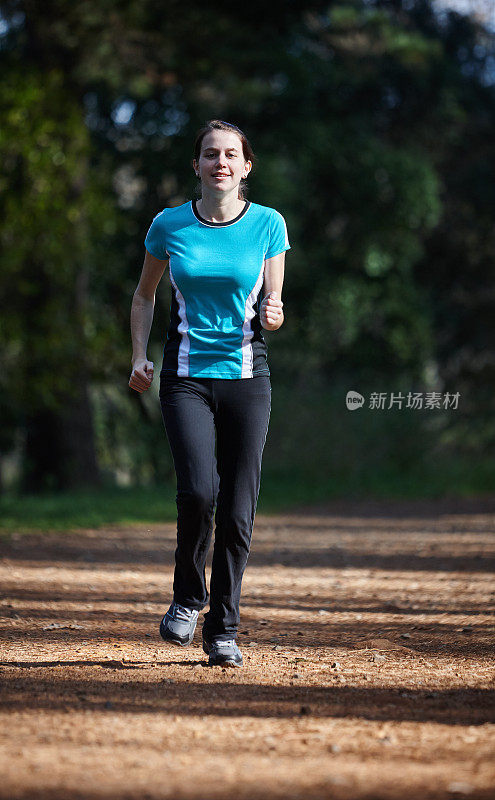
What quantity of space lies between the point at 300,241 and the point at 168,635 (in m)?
15.5

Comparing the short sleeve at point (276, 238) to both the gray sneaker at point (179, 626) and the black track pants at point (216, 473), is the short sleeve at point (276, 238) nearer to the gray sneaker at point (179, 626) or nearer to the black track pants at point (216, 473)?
the black track pants at point (216, 473)

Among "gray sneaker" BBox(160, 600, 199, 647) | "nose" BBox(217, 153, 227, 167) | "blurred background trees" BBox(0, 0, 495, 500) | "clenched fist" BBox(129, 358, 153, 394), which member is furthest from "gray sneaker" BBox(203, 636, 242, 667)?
"blurred background trees" BBox(0, 0, 495, 500)

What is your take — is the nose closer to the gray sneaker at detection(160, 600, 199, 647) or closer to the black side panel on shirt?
the black side panel on shirt

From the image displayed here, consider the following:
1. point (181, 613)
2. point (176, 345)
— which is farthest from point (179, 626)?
point (176, 345)

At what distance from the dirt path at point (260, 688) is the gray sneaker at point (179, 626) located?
0.47ft

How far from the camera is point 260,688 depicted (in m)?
4.29

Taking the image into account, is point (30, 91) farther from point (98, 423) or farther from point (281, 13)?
point (98, 423)

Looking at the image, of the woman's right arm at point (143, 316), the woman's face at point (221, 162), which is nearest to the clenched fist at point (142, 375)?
the woman's right arm at point (143, 316)

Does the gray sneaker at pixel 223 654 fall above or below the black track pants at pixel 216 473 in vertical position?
below

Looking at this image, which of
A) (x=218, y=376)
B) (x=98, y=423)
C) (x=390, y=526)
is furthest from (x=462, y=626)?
(x=98, y=423)

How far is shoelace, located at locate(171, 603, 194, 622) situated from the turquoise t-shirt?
1.02 metres

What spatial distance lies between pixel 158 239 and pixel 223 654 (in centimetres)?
179

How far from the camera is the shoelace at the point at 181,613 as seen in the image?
4633mm

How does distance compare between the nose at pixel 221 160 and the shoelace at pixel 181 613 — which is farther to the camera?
the shoelace at pixel 181 613
